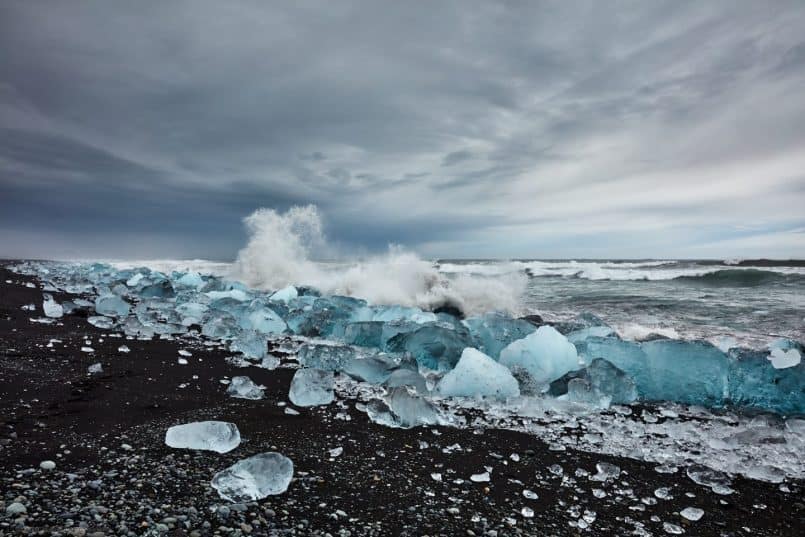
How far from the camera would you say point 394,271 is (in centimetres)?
1038

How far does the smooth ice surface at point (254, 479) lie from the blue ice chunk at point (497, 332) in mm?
2781

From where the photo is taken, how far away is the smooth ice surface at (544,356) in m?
3.43

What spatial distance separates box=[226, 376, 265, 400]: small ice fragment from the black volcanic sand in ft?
0.31

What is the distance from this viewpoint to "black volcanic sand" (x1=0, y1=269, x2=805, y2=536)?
1.35 m

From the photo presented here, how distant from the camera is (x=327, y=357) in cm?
359

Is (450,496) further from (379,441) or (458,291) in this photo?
(458,291)

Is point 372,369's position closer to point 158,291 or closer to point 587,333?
point 587,333

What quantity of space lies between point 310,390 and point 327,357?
890mm

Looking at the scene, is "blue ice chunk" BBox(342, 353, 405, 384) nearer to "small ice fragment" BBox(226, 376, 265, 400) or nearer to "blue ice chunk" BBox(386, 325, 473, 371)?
"blue ice chunk" BBox(386, 325, 473, 371)

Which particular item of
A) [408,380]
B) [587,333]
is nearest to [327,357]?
[408,380]

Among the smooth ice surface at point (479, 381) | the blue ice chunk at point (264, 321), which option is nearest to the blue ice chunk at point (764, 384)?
the smooth ice surface at point (479, 381)

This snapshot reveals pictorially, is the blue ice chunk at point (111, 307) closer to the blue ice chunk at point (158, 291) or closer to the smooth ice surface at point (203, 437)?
the blue ice chunk at point (158, 291)

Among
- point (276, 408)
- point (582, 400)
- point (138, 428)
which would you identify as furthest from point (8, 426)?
point (582, 400)

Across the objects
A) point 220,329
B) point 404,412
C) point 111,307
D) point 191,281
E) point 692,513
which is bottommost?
point 692,513
